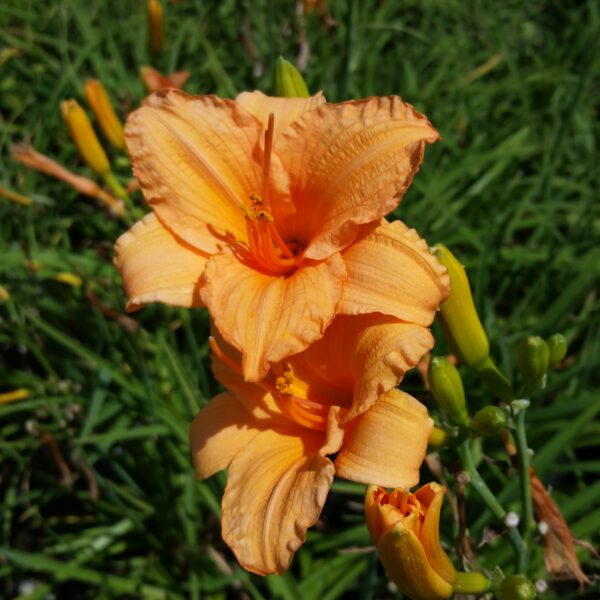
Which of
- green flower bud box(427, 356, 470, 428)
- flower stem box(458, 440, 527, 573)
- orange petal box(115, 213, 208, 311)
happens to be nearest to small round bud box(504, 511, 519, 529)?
flower stem box(458, 440, 527, 573)

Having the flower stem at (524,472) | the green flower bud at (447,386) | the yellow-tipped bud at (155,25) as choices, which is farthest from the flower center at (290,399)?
the yellow-tipped bud at (155,25)

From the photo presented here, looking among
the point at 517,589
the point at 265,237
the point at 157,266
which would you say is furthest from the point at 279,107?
the point at 517,589

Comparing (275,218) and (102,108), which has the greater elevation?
(275,218)

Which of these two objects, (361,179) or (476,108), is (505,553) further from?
(476,108)

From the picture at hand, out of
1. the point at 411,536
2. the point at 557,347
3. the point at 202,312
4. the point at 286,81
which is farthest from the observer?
the point at 202,312

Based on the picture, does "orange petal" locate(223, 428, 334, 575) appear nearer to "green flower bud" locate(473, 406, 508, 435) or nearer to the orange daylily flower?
"green flower bud" locate(473, 406, 508, 435)

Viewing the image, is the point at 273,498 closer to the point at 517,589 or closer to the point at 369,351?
the point at 369,351
